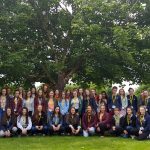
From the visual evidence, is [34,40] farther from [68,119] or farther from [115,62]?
[68,119]

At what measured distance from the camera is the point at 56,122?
610 inches

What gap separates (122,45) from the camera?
68.3 feet

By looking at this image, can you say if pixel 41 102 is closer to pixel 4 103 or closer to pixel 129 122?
pixel 4 103

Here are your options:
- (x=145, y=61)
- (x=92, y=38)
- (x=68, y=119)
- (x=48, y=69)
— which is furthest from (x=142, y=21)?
(x=68, y=119)

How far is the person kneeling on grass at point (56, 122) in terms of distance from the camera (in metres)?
15.4

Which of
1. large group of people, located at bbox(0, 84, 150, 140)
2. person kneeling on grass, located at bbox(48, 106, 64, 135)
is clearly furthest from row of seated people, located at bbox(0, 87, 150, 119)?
person kneeling on grass, located at bbox(48, 106, 64, 135)

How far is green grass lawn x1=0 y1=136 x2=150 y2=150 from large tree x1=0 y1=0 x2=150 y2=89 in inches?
258

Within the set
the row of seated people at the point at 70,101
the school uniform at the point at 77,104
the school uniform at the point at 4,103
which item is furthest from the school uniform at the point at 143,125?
the school uniform at the point at 4,103

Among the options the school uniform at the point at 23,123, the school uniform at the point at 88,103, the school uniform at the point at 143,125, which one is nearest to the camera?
the school uniform at the point at 143,125

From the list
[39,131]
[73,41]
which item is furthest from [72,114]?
[73,41]

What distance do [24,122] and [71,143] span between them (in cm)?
260

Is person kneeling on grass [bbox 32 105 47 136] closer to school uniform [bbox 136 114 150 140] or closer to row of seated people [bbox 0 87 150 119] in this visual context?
row of seated people [bbox 0 87 150 119]

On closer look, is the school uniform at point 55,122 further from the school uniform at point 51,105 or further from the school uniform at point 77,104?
the school uniform at point 77,104

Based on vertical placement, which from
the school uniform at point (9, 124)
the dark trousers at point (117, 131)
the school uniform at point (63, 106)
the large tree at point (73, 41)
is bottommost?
the dark trousers at point (117, 131)
